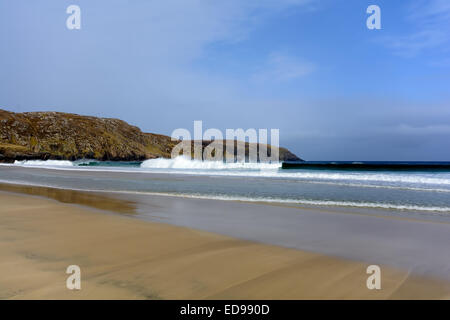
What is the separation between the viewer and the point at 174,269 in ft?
11.2

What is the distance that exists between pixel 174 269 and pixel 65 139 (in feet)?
284

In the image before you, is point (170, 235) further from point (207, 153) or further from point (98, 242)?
point (207, 153)

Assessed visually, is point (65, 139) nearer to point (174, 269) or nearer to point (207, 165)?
point (207, 165)

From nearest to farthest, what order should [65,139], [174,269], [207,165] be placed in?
[174,269] < [207,165] < [65,139]

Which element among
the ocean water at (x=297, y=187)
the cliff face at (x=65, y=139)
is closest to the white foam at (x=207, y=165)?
the ocean water at (x=297, y=187)

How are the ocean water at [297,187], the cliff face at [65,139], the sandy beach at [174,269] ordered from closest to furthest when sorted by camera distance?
the sandy beach at [174,269] → the ocean water at [297,187] → the cliff face at [65,139]

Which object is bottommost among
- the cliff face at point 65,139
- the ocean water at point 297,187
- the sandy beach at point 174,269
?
the ocean water at point 297,187

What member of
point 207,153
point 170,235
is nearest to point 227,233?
point 170,235

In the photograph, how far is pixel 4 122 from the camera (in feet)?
249

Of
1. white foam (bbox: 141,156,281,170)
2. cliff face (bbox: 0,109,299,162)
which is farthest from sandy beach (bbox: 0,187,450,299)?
cliff face (bbox: 0,109,299,162)

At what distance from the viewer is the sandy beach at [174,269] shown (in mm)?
2779

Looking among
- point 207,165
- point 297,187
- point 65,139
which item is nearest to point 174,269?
point 297,187

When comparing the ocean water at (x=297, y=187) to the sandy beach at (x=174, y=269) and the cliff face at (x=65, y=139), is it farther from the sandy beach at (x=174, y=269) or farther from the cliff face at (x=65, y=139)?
the cliff face at (x=65, y=139)

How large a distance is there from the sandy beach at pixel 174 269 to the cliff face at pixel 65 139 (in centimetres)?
6704
